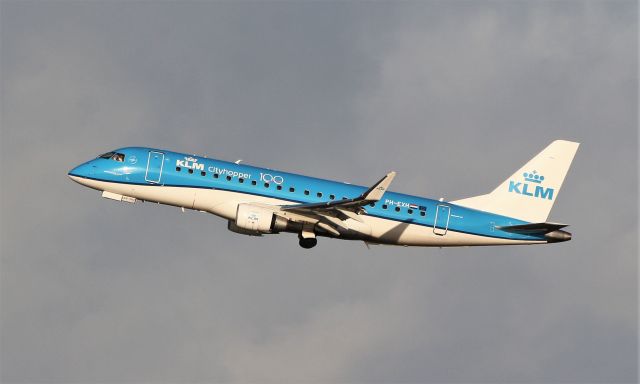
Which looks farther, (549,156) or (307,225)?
(549,156)

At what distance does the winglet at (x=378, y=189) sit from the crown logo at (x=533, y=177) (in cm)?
1534

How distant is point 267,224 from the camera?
221 ft

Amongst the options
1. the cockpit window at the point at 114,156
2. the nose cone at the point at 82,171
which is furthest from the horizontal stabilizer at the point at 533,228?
the nose cone at the point at 82,171

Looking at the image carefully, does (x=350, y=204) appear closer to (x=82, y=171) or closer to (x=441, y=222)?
(x=441, y=222)

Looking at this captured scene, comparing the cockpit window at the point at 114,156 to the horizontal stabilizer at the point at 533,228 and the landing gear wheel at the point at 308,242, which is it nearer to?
the landing gear wheel at the point at 308,242

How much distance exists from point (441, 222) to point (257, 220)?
12222mm

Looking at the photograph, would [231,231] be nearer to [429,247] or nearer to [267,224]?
[267,224]

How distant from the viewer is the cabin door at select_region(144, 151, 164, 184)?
225 feet

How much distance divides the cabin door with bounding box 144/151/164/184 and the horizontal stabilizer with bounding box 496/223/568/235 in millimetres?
21937

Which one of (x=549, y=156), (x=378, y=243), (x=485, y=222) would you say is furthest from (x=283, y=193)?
(x=549, y=156)

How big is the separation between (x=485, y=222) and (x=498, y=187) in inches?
140

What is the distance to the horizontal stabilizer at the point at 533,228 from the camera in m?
71.4

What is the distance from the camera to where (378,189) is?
64500 mm

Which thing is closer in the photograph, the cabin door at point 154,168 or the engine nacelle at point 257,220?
the engine nacelle at point 257,220
